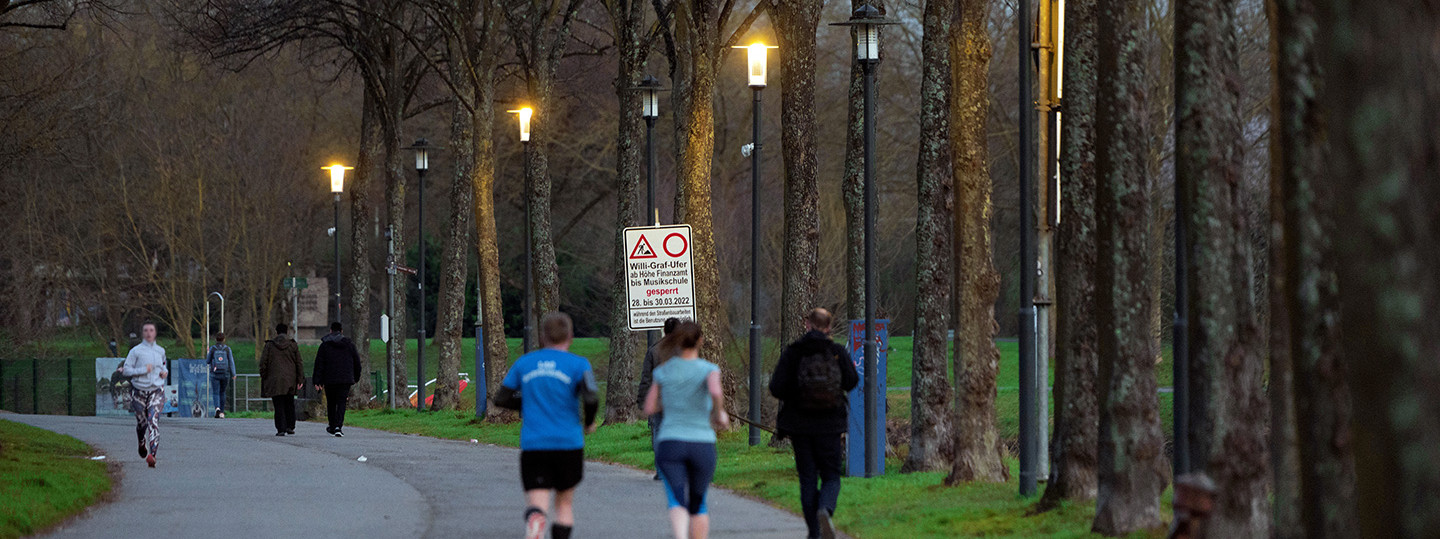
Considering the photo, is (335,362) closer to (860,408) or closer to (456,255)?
(456,255)

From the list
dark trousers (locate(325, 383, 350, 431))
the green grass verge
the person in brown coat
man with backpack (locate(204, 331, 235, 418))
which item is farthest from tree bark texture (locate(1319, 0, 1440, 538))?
man with backpack (locate(204, 331, 235, 418))

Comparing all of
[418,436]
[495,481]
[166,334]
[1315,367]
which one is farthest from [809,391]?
[166,334]

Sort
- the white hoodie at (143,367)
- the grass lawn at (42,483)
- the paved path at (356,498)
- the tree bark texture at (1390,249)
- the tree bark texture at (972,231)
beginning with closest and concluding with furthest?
1. the tree bark texture at (1390,249)
2. the grass lawn at (42,483)
3. the paved path at (356,498)
4. the tree bark texture at (972,231)
5. the white hoodie at (143,367)

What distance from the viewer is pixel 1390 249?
6.08 metres

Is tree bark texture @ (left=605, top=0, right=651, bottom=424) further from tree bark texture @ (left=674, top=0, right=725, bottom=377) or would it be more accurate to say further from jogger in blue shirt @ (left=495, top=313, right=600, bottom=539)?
jogger in blue shirt @ (left=495, top=313, right=600, bottom=539)

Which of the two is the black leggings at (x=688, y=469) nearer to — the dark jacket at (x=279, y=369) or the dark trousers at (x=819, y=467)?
the dark trousers at (x=819, y=467)

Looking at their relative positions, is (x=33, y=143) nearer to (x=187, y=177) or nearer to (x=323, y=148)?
(x=187, y=177)

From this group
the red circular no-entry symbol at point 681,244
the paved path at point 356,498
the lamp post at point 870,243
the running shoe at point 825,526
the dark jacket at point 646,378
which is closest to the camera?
the running shoe at point 825,526

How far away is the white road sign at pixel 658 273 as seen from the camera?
2067 centimetres

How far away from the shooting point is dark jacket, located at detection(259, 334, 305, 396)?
26.3 m

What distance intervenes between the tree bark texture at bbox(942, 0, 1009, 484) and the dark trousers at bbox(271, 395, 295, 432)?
1371 centimetres

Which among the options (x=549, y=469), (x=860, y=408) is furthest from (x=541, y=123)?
(x=549, y=469)

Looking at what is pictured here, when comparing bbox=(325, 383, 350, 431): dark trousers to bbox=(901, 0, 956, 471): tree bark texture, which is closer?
bbox=(901, 0, 956, 471): tree bark texture

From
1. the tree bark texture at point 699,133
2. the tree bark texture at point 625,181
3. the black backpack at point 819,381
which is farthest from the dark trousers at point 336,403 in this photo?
the black backpack at point 819,381
